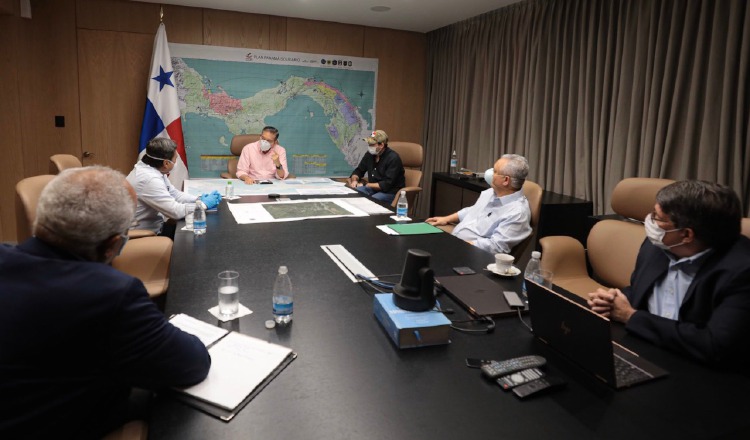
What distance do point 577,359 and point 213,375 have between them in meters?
0.93

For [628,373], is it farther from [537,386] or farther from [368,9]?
[368,9]

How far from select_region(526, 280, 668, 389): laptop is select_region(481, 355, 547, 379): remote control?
0.10 meters

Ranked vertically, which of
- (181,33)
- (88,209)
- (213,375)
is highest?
(181,33)

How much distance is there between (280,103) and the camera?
232 inches

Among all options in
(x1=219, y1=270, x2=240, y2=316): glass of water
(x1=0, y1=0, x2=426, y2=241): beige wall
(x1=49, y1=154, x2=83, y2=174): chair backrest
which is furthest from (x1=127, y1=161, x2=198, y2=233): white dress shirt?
(x1=0, y1=0, x2=426, y2=241): beige wall

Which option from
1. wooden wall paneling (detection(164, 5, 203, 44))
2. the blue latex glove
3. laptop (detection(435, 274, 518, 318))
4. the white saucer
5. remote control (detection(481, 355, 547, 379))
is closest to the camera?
remote control (detection(481, 355, 547, 379))

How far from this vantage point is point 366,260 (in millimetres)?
2111

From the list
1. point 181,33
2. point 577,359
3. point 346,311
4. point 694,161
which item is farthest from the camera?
point 181,33

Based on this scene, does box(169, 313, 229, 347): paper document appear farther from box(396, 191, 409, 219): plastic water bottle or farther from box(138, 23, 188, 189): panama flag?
box(138, 23, 188, 189): panama flag

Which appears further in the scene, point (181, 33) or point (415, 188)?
point (181, 33)

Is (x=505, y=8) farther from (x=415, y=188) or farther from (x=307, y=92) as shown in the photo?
(x=307, y=92)

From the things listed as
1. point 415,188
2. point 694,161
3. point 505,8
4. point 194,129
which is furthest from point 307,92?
point 694,161

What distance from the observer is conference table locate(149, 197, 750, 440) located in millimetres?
1006

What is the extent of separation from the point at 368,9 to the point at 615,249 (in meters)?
3.80
